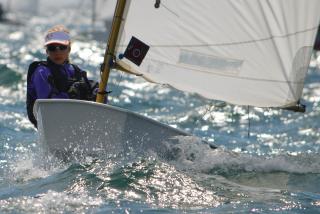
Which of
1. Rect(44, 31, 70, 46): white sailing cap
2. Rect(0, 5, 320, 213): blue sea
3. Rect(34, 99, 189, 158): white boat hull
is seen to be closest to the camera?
Rect(0, 5, 320, 213): blue sea

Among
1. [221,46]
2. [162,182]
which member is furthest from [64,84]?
[221,46]

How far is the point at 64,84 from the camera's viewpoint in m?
5.56

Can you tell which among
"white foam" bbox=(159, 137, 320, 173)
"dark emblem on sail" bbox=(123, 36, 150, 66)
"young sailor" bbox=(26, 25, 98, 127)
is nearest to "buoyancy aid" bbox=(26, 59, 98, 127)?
"young sailor" bbox=(26, 25, 98, 127)

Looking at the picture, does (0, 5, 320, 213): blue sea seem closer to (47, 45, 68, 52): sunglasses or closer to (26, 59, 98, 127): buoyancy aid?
(26, 59, 98, 127): buoyancy aid

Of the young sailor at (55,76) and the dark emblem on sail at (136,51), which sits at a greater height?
the dark emblem on sail at (136,51)

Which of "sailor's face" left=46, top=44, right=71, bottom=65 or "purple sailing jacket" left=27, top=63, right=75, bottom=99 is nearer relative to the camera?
"purple sailing jacket" left=27, top=63, right=75, bottom=99

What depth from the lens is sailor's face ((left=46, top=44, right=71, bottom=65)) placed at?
5578mm

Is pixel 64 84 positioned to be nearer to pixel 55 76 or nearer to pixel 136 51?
pixel 55 76

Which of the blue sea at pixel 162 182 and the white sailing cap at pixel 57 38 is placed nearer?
the blue sea at pixel 162 182

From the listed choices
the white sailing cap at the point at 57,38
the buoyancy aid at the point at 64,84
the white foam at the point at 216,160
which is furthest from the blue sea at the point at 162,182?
the white sailing cap at the point at 57,38

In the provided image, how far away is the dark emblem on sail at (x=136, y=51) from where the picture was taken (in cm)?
552

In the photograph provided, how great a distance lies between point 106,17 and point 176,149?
1889cm

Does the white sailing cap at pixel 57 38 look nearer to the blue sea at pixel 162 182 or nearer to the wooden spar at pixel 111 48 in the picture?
the wooden spar at pixel 111 48

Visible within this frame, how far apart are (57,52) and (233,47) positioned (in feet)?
4.13
